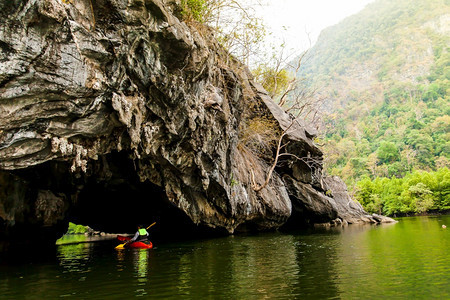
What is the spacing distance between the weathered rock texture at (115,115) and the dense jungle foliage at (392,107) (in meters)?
13.5

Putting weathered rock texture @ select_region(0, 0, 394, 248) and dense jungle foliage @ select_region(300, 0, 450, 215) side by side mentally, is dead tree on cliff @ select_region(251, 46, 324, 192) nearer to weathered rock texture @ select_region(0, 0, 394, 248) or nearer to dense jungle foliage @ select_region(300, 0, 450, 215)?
dense jungle foliage @ select_region(300, 0, 450, 215)

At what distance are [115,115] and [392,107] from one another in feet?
401

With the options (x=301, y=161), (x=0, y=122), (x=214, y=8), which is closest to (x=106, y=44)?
(x=0, y=122)

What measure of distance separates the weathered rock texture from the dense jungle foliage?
13542 millimetres

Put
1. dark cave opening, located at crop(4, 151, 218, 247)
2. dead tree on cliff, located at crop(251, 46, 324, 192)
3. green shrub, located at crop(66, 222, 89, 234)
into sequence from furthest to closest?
→ green shrub, located at crop(66, 222, 89, 234) → dead tree on cliff, located at crop(251, 46, 324, 192) → dark cave opening, located at crop(4, 151, 218, 247)

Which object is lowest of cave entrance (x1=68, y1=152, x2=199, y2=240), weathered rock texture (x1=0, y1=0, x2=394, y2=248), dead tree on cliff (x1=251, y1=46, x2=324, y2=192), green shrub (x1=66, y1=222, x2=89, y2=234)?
green shrub (x1=66, y1=222, x2=89, y2=234)

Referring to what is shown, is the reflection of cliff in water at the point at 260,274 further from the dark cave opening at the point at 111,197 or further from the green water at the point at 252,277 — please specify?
the dark cave opening at the point at 111,197

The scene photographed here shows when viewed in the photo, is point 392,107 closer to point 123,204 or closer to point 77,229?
point 77,229

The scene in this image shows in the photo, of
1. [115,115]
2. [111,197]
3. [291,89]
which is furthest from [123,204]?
[291,89]

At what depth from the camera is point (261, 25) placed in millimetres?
20000

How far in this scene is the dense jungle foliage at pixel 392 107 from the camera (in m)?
53.7

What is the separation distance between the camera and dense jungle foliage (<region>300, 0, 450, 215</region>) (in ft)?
176

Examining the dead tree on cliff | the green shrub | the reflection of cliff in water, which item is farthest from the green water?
the green shrub

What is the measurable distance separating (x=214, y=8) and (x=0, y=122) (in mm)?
10573
